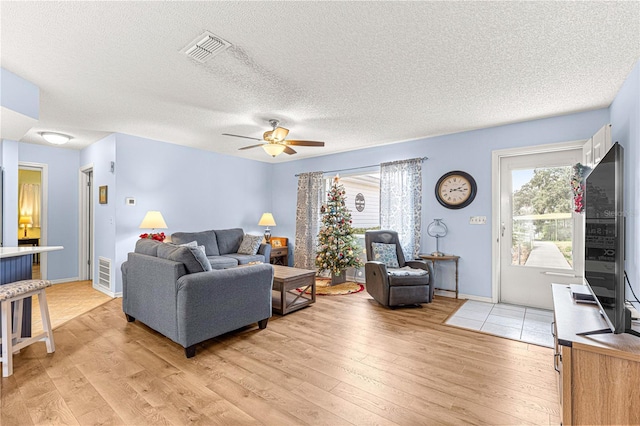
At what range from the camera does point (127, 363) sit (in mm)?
2527

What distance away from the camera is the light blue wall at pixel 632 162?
241 cm

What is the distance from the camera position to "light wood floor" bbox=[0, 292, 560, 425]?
1892 mm

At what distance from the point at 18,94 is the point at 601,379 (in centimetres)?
477

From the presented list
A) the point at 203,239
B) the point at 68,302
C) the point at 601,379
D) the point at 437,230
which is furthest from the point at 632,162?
the point at 68,302

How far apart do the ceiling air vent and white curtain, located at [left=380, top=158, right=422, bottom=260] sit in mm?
3573

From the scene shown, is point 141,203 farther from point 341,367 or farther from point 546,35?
point 546,35

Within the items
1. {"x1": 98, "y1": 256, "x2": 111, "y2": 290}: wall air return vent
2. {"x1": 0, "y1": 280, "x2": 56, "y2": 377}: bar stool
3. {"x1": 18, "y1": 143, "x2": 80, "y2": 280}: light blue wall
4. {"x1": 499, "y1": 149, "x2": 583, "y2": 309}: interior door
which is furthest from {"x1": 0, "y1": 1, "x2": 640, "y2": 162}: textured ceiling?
{"x1": 98, "y1": 256, "x2": 111, "y2": 290}: wall air return vent

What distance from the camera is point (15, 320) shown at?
8.71 ft

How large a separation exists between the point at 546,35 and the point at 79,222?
7.39 m

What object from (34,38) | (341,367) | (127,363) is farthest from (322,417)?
(34,38)

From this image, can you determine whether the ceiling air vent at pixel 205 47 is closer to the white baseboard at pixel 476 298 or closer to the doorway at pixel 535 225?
the doorway at pixel 535 225

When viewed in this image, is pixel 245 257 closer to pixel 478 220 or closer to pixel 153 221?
pixel 153 221

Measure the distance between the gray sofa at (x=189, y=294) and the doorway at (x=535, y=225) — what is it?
339 cm

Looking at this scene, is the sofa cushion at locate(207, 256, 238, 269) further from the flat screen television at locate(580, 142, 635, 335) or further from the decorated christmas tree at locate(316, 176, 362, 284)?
the flat screen television at locate(580, 142, 635, 335)
